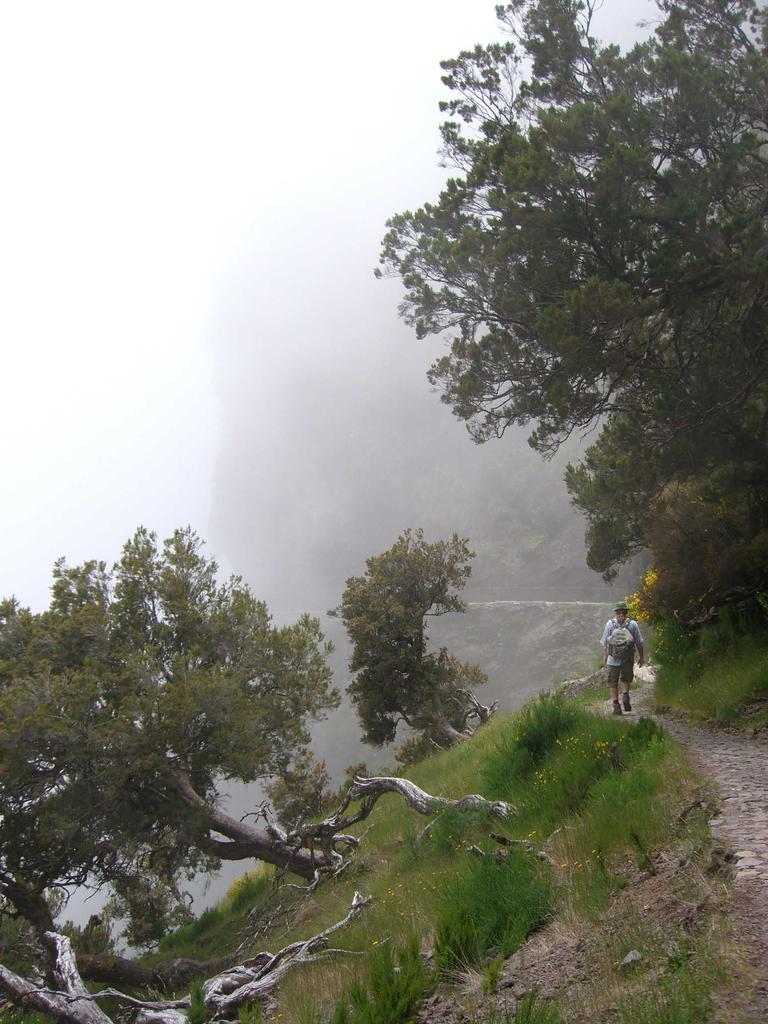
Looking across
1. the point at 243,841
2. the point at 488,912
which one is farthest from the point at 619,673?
the point at 243,841

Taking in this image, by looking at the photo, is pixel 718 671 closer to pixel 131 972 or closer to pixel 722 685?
pixel 722 685

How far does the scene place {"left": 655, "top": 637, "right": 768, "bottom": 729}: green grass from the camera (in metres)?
9.42

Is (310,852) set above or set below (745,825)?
above

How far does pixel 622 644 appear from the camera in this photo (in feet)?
39.1

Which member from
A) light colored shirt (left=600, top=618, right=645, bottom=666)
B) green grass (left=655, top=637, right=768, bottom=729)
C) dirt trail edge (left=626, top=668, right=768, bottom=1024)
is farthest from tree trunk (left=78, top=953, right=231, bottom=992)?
green grass (left=655, top=637, right=768, bottom=729)

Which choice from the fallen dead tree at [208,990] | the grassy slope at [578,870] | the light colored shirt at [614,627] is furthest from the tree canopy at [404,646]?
the fallen dead tree at [208,990]

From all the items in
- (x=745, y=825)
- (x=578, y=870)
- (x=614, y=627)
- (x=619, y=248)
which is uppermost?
Answer: (x=619, y=248)

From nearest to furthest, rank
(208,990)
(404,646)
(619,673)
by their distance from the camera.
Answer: (208,990) < (619,673) < (404,646)

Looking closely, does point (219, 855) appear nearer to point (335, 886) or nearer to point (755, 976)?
point (335, 886)

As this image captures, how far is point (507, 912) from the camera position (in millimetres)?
4500

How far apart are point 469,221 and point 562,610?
241ft

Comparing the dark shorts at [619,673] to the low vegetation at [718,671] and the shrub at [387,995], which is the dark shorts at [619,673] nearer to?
the low vegetation at [718,671]

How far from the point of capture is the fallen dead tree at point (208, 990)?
18.5 ft

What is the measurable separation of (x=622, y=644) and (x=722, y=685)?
1.91 metres
